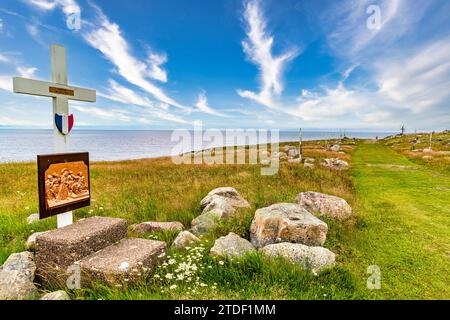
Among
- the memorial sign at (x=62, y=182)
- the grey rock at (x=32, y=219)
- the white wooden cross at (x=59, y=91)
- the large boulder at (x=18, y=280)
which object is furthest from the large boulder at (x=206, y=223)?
the grey rock at (x=32, y=219)

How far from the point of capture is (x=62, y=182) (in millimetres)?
5379

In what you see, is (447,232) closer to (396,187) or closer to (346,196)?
(346,196)

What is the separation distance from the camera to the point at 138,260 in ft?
13.0

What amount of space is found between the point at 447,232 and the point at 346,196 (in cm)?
364

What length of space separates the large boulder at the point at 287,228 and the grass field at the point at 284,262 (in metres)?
0.56

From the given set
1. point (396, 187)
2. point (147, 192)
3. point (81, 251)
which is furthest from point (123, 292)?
point (396, 187)

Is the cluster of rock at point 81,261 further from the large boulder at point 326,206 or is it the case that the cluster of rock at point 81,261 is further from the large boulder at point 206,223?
the large boulder at point 326,206

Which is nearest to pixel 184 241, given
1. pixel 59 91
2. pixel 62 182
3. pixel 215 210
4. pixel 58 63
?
pixel 215 210

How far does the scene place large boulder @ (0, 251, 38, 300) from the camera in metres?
3.63

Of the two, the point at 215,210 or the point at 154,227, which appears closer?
the point at 154,227

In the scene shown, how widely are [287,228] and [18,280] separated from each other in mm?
4884

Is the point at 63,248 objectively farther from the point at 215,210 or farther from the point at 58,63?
the point at 58,63

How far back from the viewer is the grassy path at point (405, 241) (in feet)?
15.2

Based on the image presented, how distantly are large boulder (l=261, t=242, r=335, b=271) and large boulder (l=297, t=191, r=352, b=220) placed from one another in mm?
3178
